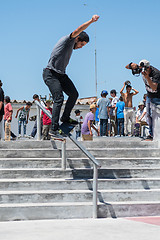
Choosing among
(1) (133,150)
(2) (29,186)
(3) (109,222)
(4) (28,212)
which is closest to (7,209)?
(4) (28,212)

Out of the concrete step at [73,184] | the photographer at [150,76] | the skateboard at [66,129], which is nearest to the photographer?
the concrete step at [73,184]

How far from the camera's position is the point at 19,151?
7559 mm

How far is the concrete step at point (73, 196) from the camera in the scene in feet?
19.6

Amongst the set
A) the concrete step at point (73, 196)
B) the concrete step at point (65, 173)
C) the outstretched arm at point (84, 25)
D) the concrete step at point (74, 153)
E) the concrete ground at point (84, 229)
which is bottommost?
the concrete ground at point (84, 229)

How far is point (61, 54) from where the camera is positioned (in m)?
6.64

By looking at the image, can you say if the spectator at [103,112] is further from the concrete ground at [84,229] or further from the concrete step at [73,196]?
the concrete ground at [84,229]

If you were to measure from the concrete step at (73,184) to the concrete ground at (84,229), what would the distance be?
33.3 inches

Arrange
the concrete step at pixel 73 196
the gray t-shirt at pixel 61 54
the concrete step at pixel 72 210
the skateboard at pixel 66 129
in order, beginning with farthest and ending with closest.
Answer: the skateboard at pixel 66 129, the gray t-shirt at pixel 61 54, the concrete step at pixel 73 196, the concrete step at pixel 72 210

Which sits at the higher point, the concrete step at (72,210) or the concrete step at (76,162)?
the concrete step at (76,162)

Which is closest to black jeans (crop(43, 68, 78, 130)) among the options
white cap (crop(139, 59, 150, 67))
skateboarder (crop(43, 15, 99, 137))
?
skateboarder (crop(43, 15, 99, 137))

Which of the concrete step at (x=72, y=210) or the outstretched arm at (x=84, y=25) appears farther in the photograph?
Answer: the outstretched arm at (x=84, y=25)

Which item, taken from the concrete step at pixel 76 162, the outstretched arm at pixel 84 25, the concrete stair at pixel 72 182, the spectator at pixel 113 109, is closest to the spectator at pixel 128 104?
the spectator at pixel 113 109

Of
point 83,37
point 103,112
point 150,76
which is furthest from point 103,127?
point 83,37

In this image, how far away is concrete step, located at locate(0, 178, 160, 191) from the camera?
6.35 m
